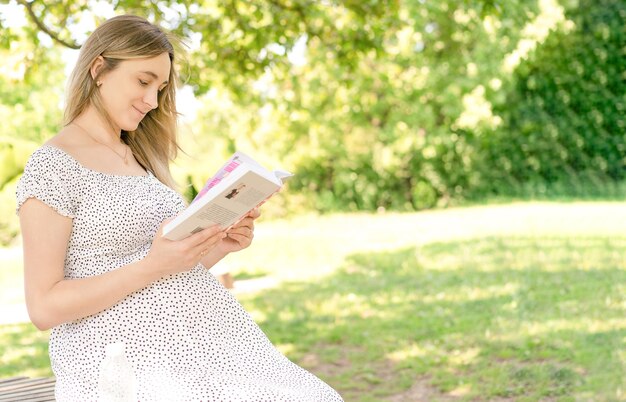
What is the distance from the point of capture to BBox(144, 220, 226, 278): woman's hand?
6.98ft

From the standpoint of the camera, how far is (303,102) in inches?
659

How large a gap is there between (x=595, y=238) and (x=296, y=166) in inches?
305

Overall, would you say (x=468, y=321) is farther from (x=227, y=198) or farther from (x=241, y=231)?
(x=227, y=198)

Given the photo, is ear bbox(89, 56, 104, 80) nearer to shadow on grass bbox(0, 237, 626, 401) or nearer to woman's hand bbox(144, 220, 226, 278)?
woman's hand bbox(144, 220, 226, 278)

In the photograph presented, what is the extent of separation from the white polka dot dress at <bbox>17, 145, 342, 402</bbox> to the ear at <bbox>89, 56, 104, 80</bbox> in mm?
227

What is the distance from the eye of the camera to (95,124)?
7.96ft

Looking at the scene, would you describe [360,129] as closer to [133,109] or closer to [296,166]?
[296,166]

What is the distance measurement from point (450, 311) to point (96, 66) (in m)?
5.36

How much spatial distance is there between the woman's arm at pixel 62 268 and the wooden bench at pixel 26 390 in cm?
92

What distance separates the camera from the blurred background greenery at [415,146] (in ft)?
22.6

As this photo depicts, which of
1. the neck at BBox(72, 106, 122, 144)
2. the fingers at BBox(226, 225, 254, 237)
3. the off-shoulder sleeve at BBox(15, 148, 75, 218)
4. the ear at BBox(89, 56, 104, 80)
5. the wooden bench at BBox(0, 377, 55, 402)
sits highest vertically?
the ear at BBox(89, 56, 104, 80)

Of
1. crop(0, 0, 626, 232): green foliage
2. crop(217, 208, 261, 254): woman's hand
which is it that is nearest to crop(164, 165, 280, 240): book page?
crop(217, 208, 261, 254): woman's hand

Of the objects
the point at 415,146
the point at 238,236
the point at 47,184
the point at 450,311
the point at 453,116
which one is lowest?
the point at 450,311

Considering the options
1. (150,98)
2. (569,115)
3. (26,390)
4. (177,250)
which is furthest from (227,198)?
(569,115)
